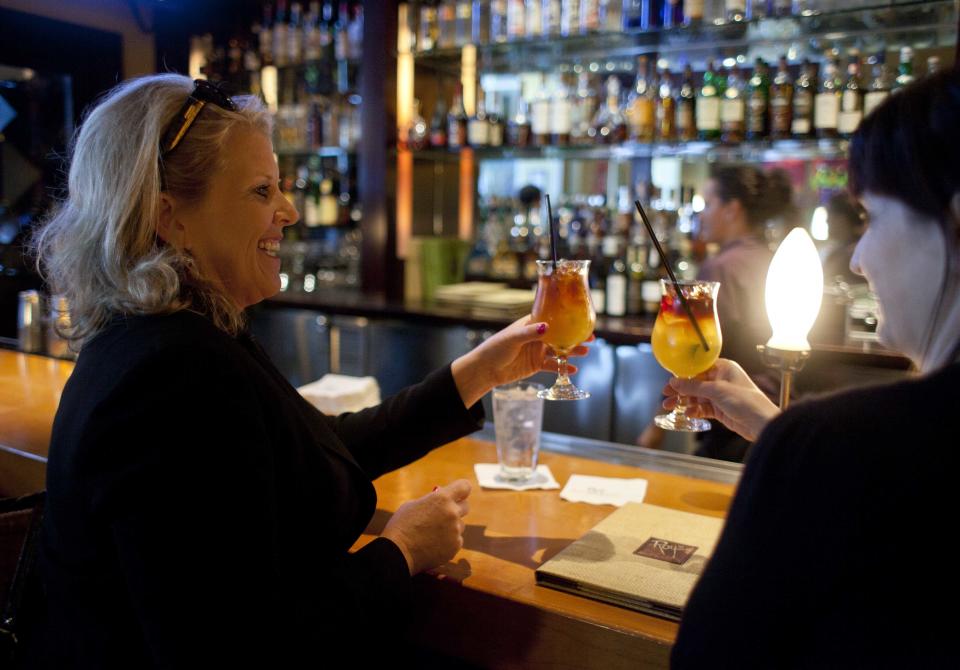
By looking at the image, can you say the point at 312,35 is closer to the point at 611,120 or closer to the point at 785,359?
the point at 611,120

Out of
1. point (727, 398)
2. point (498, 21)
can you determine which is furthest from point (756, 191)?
point (727, 398)

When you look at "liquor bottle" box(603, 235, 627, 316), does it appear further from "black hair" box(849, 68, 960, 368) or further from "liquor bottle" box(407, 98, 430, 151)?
"black hair" box(849, 68, 960, 368)

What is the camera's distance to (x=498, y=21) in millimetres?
4273

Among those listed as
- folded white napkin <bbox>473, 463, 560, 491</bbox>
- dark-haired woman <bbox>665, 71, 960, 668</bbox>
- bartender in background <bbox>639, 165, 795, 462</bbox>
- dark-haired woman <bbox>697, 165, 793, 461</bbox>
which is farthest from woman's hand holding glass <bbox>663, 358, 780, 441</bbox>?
dark-haired woman <bbox>697, 165, 793, 461</bbox>

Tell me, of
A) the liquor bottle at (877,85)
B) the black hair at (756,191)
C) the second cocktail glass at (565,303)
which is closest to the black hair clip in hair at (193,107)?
the second cocktail glass at (565,303)

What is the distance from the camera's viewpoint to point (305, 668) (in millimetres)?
1084

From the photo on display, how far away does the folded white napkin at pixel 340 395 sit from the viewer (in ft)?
6.86

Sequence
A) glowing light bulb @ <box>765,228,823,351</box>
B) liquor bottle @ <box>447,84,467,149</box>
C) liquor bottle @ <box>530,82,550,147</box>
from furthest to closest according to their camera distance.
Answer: liquor bottle @ <box>447,84,467,149</box> < liquor bottle @ <box>530,82,550,147</box> < glowing light bulb @ <box>765,228,823,351</box>

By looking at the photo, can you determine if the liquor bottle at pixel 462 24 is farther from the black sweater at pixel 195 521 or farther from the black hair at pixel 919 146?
the black hair at pixel 919 146

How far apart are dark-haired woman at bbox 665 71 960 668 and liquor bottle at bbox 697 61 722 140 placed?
3118mm

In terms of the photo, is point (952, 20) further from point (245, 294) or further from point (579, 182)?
point (245, 294)

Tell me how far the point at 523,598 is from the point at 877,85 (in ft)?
10.5

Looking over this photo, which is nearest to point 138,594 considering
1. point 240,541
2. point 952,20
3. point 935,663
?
point 240,541

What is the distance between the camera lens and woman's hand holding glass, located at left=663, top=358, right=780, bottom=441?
1.31 metres
